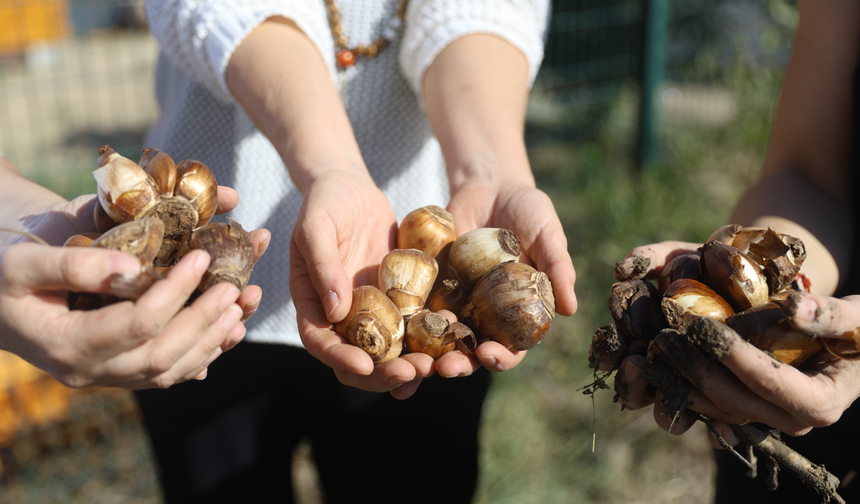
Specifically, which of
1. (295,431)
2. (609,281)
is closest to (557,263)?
(295,431)

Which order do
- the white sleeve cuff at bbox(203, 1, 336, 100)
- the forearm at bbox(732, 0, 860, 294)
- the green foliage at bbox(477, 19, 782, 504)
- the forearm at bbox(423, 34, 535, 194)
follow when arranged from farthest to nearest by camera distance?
the green foliage at bbox(477, 19, 782, 504) < the forearm at bbox(423, 34, 535, 194) < the forearm at bbox(732, 0, 860, 294) < the white sleeve cuff at bbox(203, 1, 336, 100)

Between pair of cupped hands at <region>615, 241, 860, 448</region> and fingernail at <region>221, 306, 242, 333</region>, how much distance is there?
930 millimetres

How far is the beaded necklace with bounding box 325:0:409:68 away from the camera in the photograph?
200 cm

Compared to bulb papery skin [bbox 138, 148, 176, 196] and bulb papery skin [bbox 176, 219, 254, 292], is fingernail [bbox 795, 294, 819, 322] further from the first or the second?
bulb papery skin [bbox 138, 148, 176, 196]

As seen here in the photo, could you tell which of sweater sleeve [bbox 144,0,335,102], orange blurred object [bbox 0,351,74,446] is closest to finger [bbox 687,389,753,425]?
sweater sleeve [bbox 144,0,335,102]

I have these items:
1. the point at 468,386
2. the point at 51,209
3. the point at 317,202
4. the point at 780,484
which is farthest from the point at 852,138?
the point at 51,209

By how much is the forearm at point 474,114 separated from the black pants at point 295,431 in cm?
72

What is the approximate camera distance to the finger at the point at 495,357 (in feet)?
4.87

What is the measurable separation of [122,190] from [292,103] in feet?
1.75

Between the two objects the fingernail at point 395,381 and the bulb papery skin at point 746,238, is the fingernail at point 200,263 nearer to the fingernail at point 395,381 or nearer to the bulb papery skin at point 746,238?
the fingernail at point 395,381

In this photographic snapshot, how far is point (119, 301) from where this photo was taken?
3.99 feet

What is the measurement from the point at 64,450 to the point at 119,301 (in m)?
2.53

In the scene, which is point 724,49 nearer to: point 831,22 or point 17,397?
point 831,22

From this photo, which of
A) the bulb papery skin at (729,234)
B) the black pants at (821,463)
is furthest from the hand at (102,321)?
the black pants at (821,463)
